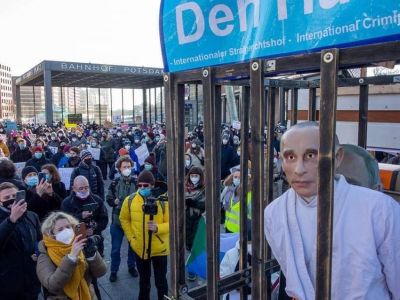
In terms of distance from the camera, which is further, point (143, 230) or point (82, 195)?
point (82, 195)

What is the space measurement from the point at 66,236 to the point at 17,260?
0.80m

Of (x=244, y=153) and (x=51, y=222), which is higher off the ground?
(x=244, y=153)

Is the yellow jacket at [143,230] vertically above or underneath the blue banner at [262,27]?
underneath

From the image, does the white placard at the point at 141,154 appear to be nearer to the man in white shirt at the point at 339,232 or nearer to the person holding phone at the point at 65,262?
the person holding phone at the point at 65,262

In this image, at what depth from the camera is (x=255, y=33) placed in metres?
1.51

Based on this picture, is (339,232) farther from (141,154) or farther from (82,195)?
(141,154)

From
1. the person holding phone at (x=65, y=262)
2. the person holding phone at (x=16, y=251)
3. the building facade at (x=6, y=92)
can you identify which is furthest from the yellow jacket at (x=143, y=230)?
the building facade at (x=6, y=92)

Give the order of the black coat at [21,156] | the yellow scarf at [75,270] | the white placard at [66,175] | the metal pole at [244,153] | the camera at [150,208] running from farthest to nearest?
the black coat at [21,156]
the white placard at [66,175]
the camera at [150,208]
the yellow scarf at [75,270]
the metal pole at [244,153]

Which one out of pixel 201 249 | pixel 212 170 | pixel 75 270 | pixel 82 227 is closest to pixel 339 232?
pixel 212 170

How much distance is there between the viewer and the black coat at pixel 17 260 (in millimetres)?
3877

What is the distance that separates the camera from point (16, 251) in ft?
13.1

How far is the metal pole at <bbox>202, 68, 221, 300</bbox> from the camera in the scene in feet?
5.62

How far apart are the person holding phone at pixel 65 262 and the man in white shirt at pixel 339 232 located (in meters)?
2.42

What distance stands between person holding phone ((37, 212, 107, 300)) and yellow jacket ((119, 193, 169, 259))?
3.53 ft
